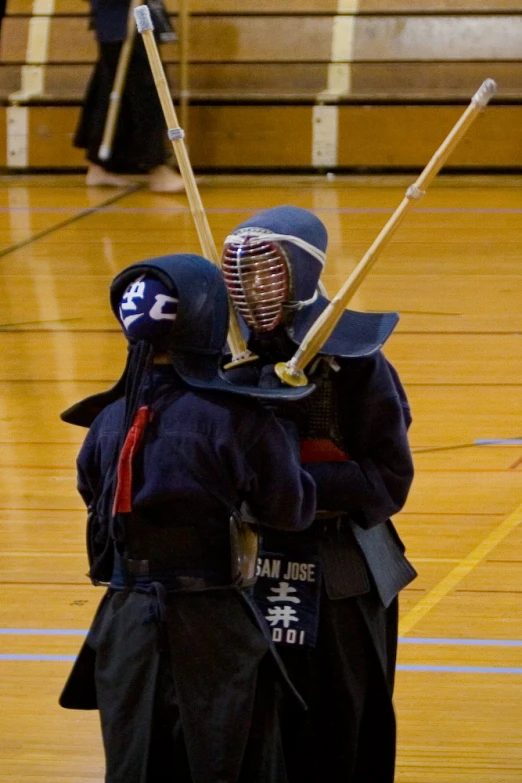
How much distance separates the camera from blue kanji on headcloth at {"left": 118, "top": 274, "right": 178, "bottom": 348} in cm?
165

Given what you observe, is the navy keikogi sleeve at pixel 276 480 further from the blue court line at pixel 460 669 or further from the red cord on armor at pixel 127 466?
the blue court line at pixel 460 669

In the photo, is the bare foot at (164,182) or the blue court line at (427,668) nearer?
the blue court line at (427,668)

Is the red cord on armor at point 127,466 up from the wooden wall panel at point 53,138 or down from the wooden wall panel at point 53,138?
up

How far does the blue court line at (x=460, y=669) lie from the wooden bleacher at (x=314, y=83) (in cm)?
623

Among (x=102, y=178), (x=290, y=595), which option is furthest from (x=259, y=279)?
(x=102, y=178)

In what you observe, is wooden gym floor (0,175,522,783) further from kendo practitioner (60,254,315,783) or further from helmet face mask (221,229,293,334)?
helmet face mask (221,229,293,334)

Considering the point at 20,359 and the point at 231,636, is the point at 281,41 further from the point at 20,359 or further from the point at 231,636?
the point at 231,636

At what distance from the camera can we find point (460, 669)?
2.56 meters

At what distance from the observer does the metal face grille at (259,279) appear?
177 cm

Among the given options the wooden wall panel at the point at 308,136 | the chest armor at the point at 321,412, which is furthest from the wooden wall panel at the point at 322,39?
the chest armor at the point at 321,412

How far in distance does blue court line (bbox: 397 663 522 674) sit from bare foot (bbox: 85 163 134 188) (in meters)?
6.18

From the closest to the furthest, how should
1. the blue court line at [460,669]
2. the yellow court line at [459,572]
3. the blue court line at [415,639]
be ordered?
the blue court line at [460,669], the blue court line at [415,639], the yellow court line at [459,572]

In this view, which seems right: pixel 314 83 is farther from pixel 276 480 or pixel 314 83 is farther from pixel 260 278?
pixel 276 480

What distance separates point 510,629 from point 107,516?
125 cm
